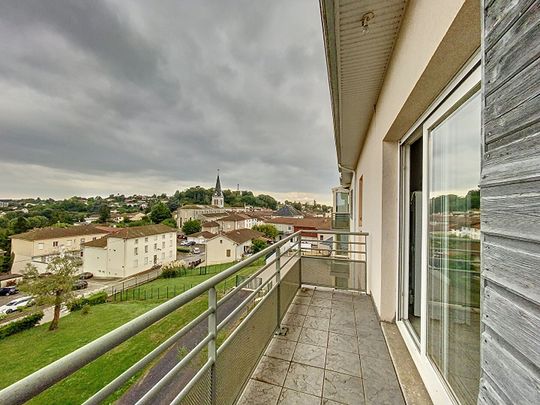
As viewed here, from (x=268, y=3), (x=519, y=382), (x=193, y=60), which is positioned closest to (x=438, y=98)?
(x=519, y=382)

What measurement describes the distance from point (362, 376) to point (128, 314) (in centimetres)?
1524

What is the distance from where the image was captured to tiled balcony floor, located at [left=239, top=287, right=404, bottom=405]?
173 centimetres

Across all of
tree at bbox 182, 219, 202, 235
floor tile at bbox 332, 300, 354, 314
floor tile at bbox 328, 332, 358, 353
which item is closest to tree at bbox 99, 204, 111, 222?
tree at bbox 182, 219, 202, 235

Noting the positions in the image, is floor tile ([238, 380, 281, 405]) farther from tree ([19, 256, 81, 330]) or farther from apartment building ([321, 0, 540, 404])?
tree ([19, 256, 81, 330])

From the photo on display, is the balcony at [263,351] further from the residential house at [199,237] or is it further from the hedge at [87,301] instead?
the residential house at [199,237]

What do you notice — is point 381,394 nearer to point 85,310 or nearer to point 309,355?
point 309,355

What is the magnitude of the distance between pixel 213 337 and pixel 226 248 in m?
27.7

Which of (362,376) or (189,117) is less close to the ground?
(189,117)

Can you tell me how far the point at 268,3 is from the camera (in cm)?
521

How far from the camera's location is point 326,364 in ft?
6.79

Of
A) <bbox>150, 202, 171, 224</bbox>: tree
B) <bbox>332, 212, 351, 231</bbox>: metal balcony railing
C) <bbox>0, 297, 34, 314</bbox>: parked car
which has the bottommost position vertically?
<bbox>0, 297, 34, 314</bbox>: parked car

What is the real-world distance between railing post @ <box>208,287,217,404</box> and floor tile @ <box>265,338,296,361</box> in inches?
39.4

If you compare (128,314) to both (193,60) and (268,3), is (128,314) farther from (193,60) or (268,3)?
(268,3)

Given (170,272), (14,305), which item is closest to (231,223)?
(170,272)
